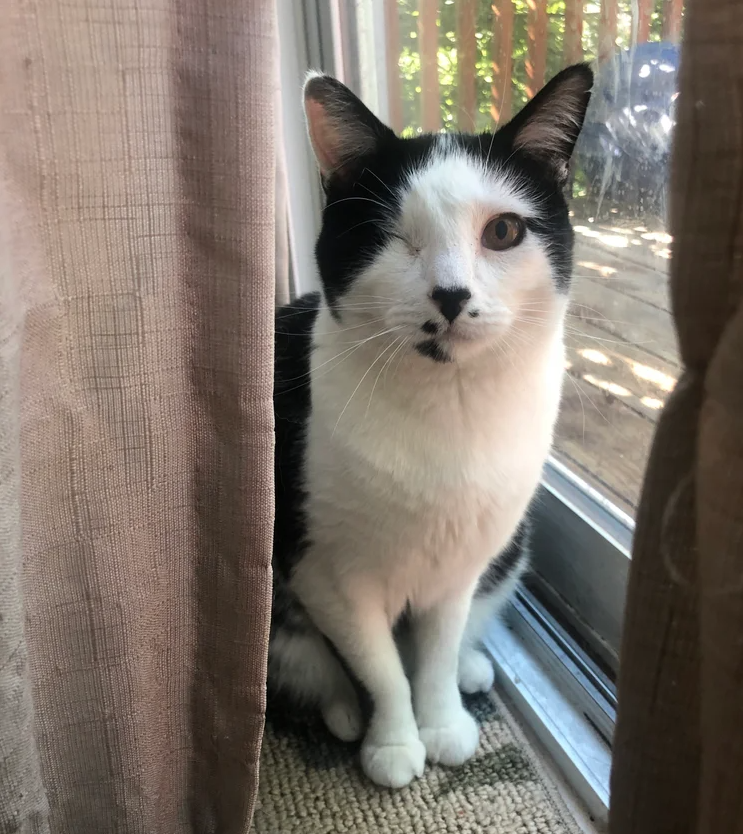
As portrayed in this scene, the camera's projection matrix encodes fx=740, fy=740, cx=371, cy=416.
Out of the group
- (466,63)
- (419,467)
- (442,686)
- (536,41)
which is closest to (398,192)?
(419,467)

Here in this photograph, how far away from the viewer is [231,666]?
2.19ft

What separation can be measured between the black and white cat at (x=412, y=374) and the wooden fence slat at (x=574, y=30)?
247 mm

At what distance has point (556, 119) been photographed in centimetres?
74

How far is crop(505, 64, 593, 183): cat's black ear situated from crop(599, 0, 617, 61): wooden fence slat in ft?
0.69

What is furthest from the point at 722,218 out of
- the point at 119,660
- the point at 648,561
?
the point at 119,660

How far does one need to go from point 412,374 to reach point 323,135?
10.6 inches

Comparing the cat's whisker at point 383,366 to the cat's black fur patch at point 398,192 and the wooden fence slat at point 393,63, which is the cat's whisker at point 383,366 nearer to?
the cat's black fur patch at point 398,192

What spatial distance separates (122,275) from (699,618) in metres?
0.44

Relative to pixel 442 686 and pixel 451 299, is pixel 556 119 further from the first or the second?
pixel 442 686

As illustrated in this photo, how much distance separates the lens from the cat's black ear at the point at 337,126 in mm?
743

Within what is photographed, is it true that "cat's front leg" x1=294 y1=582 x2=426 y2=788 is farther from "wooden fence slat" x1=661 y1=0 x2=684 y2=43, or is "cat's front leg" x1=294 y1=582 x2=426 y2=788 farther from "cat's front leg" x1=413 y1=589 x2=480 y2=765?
"wooden fence slat" x1=661 y1=0 x2=684 y2=43

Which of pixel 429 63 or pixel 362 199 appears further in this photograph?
pixel 429 63

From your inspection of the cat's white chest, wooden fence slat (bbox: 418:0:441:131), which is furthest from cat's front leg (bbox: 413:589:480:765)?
wooden fence slat (bbox: 418:0:441:131)

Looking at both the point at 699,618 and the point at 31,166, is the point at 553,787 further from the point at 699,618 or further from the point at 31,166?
the point at 31,166
